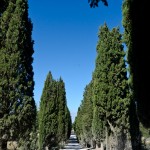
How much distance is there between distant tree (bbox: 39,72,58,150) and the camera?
3850cm

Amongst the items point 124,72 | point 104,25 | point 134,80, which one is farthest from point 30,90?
point 104,25

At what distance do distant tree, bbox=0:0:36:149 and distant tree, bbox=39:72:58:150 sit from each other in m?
19.8

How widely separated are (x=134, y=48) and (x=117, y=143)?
18.5m

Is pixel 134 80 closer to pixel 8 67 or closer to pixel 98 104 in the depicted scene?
pixel 8 67

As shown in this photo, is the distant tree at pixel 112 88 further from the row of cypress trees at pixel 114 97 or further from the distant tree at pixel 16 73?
the distant tree at pixel 16 73

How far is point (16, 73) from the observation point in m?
18.0

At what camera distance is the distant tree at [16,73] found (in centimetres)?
1728

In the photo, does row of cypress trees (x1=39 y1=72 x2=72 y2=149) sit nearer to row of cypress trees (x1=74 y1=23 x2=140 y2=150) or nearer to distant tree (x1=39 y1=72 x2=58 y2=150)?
distant tree (x1=39 y1=72 x2=58 y2=150)

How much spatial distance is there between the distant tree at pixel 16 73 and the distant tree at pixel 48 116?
19.8 metres

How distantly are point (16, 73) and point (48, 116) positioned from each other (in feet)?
71.8

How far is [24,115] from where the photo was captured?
17750mm

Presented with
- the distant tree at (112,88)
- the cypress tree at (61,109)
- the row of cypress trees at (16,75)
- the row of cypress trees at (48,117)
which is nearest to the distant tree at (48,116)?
the row of cypress trees at (48,117)

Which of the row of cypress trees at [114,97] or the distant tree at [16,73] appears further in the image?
the row of cypress trees at [114,97]

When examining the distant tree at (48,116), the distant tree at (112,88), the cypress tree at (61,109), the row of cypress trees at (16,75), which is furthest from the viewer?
the cypress tree at (61,109)
